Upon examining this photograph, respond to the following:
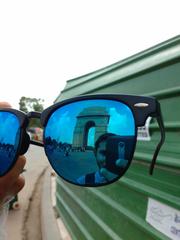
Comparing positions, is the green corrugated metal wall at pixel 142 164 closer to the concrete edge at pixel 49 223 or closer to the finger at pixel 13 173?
the finger at pixel 13 173

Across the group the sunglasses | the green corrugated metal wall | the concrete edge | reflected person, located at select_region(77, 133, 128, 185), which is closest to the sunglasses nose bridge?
the sunglasses

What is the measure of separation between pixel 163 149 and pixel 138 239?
1.44 ft

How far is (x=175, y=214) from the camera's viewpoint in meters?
1.30

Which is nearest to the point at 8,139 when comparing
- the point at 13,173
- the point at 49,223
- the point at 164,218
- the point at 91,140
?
the point at 13,173

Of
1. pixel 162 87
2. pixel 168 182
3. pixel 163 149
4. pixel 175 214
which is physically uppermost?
pixel 162 87

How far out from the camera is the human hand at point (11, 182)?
791 mm

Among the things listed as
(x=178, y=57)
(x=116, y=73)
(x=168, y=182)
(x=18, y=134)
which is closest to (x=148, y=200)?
(x=168, y=182)

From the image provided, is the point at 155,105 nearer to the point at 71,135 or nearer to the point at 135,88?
the point at 71,135

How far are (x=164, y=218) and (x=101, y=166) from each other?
71 centimetres

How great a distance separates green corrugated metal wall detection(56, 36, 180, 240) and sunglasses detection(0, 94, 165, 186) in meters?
0.57

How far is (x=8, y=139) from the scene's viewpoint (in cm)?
82

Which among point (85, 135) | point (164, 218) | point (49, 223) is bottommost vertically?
point (49, 223)

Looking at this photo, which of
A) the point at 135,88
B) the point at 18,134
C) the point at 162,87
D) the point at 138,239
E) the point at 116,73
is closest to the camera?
the point at 18,134

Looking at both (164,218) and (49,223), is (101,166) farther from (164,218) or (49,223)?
(49,223)
